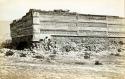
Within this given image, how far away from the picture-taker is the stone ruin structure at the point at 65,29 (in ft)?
9.65

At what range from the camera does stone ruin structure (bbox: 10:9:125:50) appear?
2.94 metres

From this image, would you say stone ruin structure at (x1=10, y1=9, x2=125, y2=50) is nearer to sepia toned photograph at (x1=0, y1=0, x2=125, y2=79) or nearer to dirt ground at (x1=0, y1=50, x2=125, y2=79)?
sepia toned photograph at (x1=0, y1=0, x2=125, y2=79)

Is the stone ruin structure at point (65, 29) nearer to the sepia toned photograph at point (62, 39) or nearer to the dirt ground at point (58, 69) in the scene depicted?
the sepia toned photograph at point (62, 39)

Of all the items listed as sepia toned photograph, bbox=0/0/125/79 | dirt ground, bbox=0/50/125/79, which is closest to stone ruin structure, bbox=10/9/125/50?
sepia toned photograph, bbox=0/0/125/79

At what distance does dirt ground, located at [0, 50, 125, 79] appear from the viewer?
9.35 feet

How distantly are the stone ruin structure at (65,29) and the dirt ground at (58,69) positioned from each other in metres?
0.14

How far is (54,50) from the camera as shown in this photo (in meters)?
2.98

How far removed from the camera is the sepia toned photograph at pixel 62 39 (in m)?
2.90

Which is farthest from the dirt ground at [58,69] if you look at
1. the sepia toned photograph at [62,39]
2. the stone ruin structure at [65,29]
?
the stone ruin structure at [65,29]

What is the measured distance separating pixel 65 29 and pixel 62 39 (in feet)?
0.29

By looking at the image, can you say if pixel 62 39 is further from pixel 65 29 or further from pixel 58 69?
pixel 58 69

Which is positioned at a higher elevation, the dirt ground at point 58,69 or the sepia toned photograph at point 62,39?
the sepia toned photograph at point 62,39

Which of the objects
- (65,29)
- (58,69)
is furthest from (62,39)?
(58,69)

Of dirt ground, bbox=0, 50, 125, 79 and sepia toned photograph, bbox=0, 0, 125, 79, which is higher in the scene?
sepia toned photograph, bbox=0, 0, 125, 79
